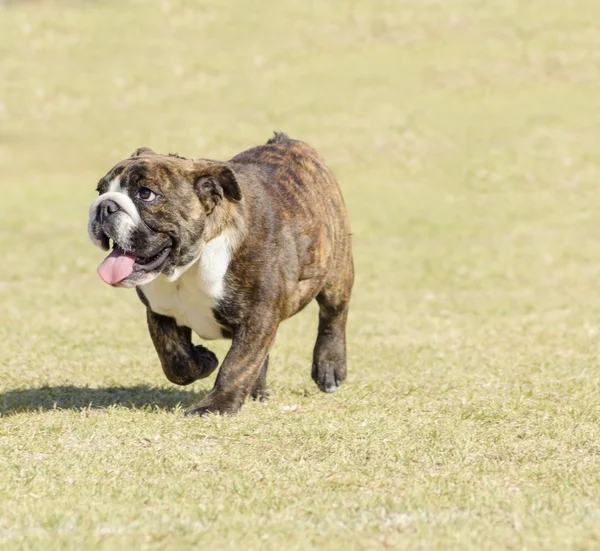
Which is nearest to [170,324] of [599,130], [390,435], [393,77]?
[390,435]

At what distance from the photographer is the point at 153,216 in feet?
25.7

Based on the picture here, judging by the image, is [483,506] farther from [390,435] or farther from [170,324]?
[170,324]

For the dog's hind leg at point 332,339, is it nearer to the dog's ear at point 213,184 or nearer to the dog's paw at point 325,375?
the dog's paw at point 325,375

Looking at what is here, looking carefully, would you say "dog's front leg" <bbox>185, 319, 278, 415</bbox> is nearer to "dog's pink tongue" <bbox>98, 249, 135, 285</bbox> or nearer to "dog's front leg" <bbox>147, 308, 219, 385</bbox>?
"dog's front leg" <bbox>147, 308, 219, 385</bbox>

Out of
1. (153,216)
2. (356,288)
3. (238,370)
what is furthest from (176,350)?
(356,288)

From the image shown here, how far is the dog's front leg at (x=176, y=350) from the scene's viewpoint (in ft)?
28.3

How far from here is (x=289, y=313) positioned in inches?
343

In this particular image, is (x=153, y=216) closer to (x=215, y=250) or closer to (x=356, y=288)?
(x=215, y=250)

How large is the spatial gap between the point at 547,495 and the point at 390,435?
169 centimetres

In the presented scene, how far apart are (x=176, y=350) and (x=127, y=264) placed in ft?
3.52

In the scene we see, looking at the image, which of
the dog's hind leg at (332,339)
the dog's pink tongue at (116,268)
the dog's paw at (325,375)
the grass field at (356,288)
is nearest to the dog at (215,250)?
the dog's pink tongue at (116,268)

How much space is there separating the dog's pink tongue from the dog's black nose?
270 millimetres

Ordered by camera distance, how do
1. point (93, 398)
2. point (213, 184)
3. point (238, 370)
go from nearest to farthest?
1. point (213, 184)
2. point (238, 370)
3. point (93, 398)

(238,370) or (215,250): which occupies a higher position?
(215,250)
